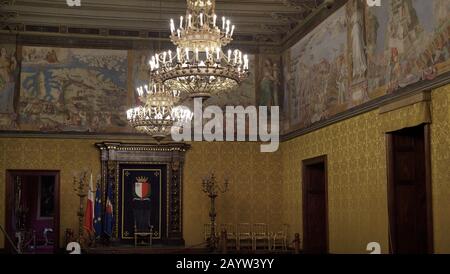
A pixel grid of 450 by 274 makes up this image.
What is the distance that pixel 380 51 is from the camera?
12.6 m

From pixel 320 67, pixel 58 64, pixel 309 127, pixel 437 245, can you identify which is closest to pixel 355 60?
pixel 320 67

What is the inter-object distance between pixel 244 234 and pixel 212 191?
1757mm

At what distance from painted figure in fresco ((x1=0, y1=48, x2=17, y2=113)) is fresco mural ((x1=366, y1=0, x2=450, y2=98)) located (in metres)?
10.9

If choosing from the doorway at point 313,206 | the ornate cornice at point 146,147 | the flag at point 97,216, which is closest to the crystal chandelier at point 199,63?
the doorway at point 313,206

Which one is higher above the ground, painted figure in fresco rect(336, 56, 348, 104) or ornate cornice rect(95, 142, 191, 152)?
painted figure in fresco rect(336, 56, 348, 104)

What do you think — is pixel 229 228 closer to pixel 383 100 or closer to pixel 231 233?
pixel 231 233

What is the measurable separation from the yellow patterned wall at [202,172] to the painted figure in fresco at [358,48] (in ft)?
20.3

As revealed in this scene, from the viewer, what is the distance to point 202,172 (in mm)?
18828

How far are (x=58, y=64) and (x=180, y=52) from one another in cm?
1071

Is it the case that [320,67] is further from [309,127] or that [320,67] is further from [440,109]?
[440,109]

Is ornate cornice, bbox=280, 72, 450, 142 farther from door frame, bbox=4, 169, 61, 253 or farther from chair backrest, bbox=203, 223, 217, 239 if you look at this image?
door frame, bbox=4, 169, 61, 253

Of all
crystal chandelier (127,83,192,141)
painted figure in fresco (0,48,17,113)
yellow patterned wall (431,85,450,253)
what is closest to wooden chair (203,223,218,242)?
crystal chandelier (127,83,192,141)

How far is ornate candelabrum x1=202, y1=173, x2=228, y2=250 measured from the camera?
688 inches

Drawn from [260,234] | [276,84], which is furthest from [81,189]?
[276,84]
